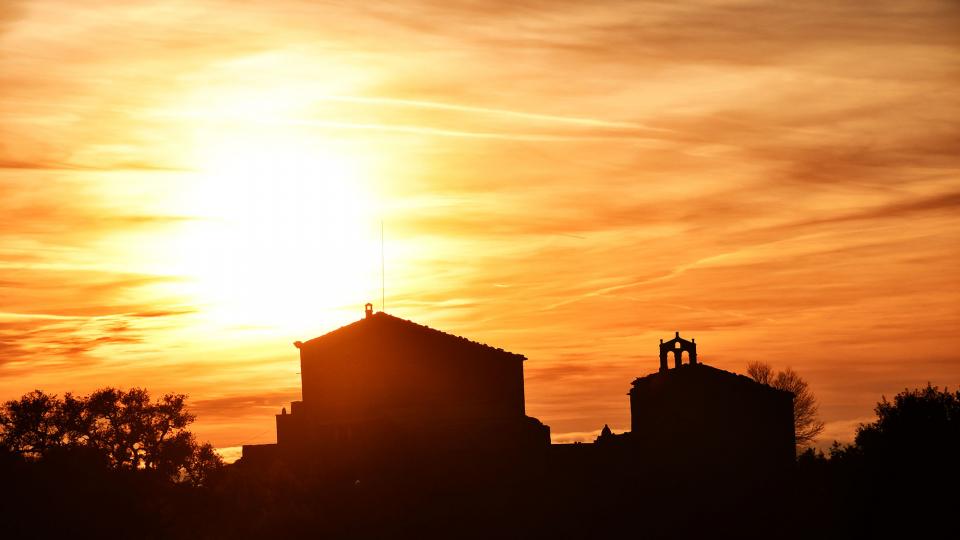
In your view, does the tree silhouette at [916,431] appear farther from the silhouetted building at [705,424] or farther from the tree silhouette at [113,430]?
the tree silhouette at [113,430]

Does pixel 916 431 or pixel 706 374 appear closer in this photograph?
pixel 916 431

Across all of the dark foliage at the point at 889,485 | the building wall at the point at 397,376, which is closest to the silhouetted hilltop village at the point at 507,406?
the building wall at the point at 397,376

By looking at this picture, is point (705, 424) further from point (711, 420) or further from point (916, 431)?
point (916, 431)

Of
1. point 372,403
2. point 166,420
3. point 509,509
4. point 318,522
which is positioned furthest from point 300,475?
point 166,420

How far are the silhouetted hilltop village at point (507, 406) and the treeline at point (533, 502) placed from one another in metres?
3.01

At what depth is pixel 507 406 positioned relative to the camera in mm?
69562

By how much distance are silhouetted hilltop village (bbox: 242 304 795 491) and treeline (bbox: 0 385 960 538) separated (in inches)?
119

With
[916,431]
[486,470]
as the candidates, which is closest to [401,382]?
[486,470]

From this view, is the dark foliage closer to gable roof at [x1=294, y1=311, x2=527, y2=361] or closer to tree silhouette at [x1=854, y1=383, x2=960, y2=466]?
tree silhouette at [x1=854, y1=383, x2=960, y2=466]

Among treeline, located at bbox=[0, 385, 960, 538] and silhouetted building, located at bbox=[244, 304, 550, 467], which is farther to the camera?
silhouetted building, located at bbox=[244, 304, 550, 467]

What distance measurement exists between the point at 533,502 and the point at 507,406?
14.7 m

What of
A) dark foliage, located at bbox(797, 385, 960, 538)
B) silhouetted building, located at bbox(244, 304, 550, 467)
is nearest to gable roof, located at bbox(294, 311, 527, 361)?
silhouetted building, located at bbox(244, 304, 550, 467)

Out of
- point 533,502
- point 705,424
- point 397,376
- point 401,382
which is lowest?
point 533,502

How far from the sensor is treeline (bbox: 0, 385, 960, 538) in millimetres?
49844
